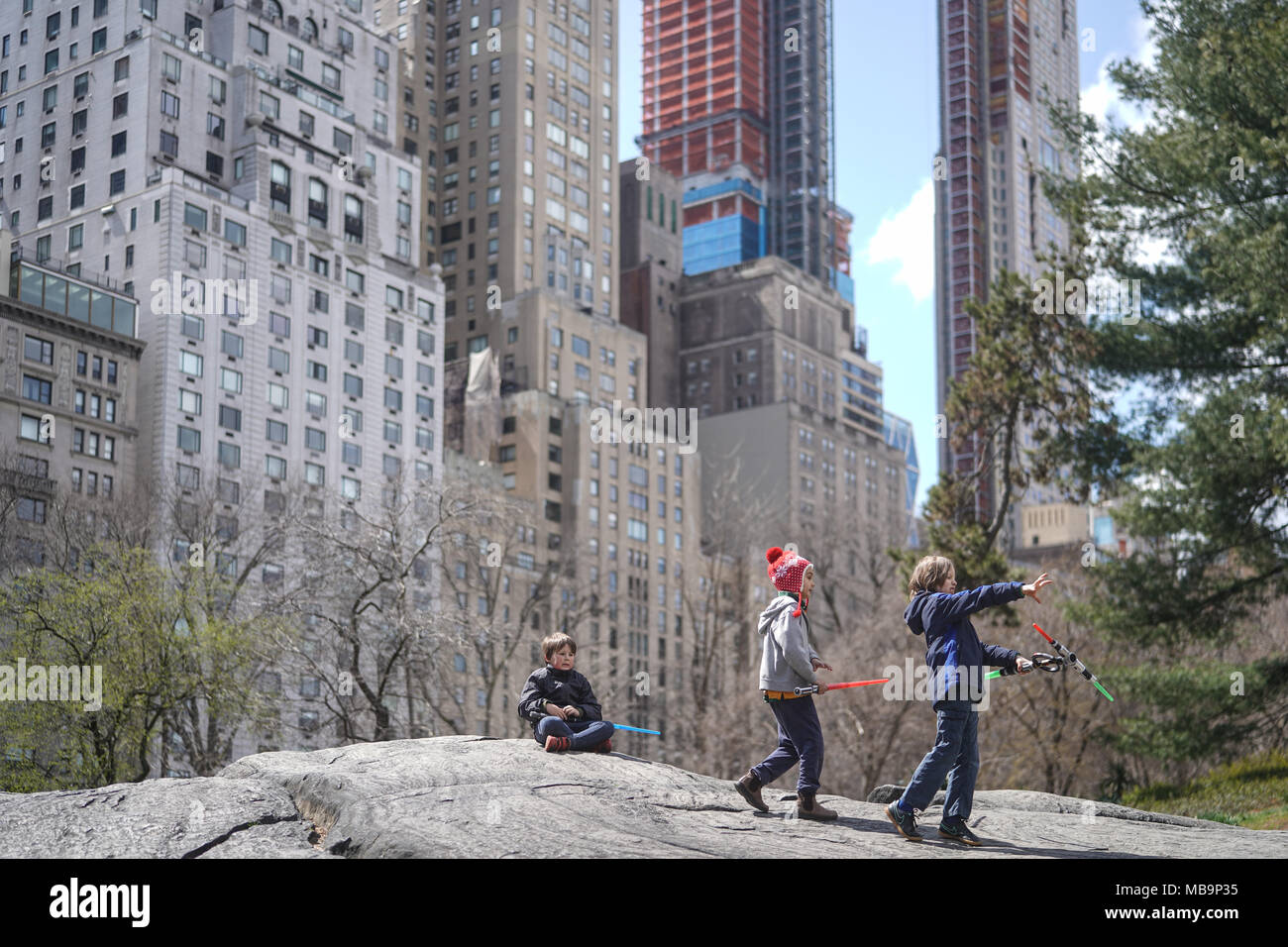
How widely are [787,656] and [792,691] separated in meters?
0.34

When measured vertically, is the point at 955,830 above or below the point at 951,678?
below

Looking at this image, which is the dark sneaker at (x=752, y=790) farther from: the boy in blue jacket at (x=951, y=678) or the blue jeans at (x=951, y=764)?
the blue jeans at (x=951, y=764)

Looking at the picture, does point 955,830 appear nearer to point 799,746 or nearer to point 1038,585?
point 799,746

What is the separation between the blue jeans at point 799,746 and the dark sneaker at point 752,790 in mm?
66

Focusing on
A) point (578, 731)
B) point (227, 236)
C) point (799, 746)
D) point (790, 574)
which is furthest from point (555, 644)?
point (227, 236)

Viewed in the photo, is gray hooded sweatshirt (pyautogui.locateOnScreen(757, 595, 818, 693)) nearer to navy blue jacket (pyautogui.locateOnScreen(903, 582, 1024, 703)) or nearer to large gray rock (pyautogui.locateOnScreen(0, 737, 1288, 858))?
navy blue jacket (pyautogui.locateOnScreen(903, 582, 1024, 703))

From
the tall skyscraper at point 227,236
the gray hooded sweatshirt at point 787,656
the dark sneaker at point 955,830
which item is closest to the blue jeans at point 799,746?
the gray hooded sweatshirt at point 787,656

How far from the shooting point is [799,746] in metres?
13.5

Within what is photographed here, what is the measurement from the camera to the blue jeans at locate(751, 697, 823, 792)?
1348 centimetres

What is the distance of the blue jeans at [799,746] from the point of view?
13.5 m

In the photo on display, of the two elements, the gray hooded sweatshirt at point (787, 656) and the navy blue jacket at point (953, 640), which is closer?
the navy blue jacket at point (953, 640)

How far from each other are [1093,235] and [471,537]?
2098 cm
